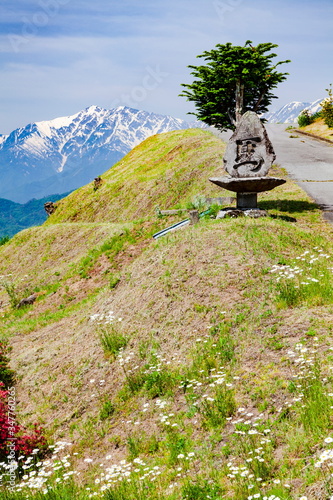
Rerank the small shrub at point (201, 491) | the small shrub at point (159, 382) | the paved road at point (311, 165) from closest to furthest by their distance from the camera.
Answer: the small shrub at point (201, 491) < the small shrub at point (159, 382) < the paved road at point (311, 165)

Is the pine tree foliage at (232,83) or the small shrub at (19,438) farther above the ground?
the pine tree foliage at (232,83)

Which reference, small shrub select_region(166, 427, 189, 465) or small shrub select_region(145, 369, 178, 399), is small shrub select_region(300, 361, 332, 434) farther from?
small shrub select_region(145, 369, 178, 399)

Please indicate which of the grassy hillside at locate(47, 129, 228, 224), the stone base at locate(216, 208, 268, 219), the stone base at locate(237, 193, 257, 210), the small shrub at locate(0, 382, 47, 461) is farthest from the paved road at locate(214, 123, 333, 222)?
the small shrub at locate(0, 382, 47, 461)

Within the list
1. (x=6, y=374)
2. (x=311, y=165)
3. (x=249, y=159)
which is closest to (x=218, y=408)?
(x=6, y=374)

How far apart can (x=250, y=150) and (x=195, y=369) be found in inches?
407

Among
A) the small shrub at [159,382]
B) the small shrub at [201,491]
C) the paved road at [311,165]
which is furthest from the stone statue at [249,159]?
the small shrub at [201,491]

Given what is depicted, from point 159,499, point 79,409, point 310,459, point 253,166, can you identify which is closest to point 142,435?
point 159,499

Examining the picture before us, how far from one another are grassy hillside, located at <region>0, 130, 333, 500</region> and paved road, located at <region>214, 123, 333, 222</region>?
2.87 m

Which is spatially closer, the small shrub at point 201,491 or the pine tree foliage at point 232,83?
the small shrub at point 201,491

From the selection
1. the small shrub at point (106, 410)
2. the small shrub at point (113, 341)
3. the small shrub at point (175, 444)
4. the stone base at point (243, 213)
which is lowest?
the small shrub at point (106, 410)

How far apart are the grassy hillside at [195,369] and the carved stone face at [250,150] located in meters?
2.30

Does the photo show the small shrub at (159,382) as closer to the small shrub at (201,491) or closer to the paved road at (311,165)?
the small shrub at (201,491)

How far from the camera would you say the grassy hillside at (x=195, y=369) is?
5441mm

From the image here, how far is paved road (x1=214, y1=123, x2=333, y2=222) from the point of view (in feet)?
67.3
